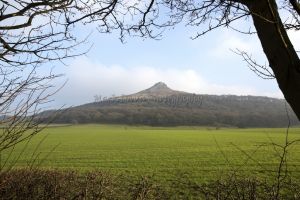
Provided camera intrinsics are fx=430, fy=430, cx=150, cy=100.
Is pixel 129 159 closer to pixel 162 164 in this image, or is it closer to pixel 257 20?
pixel 162 164

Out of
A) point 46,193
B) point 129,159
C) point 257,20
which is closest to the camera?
point 257,20

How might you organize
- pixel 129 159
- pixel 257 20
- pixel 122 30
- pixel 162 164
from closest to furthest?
pixel 257 20
pixel 122 30
pixel 162 164
pixel 129 159

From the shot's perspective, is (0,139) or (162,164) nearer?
(0,139)

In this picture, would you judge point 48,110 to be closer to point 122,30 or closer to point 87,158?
point 122,30

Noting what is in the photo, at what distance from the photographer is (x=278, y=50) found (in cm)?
251

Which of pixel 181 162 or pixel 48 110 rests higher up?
pixel 48 110

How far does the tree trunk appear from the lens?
2.41 metres

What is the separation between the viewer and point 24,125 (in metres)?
3.01

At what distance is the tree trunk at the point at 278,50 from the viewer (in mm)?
2414

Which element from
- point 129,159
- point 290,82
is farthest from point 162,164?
point 290,82

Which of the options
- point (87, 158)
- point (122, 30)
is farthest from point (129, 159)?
point (122, 30)

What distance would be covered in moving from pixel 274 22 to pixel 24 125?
1795mm

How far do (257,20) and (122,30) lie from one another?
2.29 m

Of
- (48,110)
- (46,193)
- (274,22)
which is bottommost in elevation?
(46,193)
